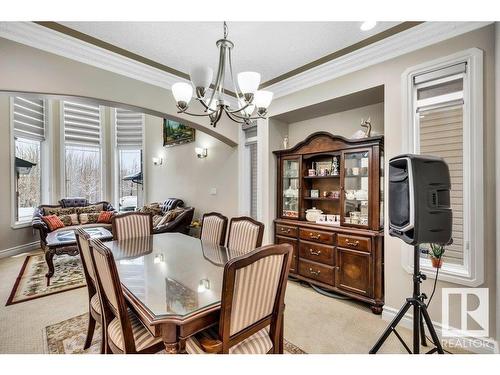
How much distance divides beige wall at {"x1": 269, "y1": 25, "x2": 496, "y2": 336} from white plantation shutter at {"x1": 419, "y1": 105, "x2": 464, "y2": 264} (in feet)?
0.51

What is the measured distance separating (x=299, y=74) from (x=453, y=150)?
1.85 metres

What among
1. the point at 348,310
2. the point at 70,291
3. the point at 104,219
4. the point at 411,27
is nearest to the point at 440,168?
the point at 411,27

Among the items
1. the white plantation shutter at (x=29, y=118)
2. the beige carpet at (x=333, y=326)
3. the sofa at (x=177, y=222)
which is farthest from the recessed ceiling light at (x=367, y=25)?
the white plantation shutter at (x=29, y=118)

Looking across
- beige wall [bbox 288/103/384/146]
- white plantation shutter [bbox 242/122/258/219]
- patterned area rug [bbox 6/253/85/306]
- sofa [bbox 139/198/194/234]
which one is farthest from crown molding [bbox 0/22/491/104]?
patterned area rug [bbox 6/253/85/306]

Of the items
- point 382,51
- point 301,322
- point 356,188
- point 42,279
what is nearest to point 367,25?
point 382,51

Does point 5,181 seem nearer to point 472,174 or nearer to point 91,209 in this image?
point 91,209

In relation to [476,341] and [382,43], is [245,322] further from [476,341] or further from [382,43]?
[382,43]

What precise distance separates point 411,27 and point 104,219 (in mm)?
6113

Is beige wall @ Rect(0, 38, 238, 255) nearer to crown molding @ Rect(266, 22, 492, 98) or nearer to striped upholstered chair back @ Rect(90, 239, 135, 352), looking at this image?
crown molding @ Rect(266, 22, 492, 98)

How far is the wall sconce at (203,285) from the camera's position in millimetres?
1369

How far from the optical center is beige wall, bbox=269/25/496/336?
1827 mm
